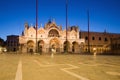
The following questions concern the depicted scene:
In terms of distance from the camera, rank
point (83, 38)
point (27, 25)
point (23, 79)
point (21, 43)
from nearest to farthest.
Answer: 1. point (23, 79)
2. point (21, 43)
3. point (27, 25)
4. point (83, 38)

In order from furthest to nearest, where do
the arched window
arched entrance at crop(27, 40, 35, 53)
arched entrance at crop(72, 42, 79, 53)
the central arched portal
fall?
arched entrance at crop(72, 42, 79, 53)
the arched window
the central arched portal
arched entrance at crop(27, 40, 35, 53)

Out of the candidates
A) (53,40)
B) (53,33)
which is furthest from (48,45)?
(53,33)

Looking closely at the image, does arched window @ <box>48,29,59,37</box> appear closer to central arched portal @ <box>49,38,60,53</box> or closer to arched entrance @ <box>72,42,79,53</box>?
central arched portal @ <box>49,38,60,53</box>

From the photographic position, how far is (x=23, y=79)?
7402mm

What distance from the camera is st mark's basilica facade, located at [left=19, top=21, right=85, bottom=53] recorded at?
64488 millimetres

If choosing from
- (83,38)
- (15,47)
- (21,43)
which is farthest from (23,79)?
(15,47)

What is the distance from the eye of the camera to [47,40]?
66.0 m

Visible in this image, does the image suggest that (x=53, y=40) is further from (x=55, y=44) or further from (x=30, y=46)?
(x=30, y=46)

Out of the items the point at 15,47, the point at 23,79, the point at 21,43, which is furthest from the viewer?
the point at 15,47

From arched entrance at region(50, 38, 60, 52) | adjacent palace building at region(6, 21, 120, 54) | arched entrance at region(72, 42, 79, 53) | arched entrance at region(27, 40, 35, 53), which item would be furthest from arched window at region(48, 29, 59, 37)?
arched entrance at region(72, 42, 79, 53)

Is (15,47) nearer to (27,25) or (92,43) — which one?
(27,25)

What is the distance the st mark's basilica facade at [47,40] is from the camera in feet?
212

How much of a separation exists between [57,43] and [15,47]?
31.9 meters

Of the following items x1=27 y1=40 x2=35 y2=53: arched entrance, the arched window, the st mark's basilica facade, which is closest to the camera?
the st mark's basilica facade
